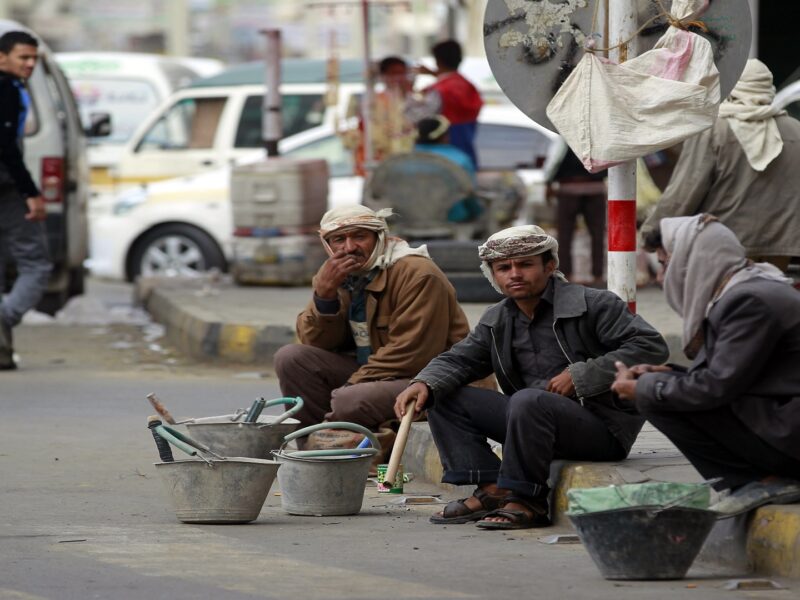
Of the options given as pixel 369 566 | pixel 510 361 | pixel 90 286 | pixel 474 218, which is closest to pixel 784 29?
pixel 474 218

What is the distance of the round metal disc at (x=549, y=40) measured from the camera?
6926 millimetres

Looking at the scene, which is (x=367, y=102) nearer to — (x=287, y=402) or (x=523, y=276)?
(x=287, y=402)

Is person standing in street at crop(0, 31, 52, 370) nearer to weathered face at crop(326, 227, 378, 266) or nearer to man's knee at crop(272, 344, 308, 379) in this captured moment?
man's knee at crop(272, 344, 308, 379)

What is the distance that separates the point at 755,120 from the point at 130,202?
375 inches

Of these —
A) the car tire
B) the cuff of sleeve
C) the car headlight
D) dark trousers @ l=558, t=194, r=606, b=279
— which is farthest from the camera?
the car headlight

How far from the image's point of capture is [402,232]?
13.9m

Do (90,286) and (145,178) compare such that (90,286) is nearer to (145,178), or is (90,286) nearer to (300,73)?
(145,178)

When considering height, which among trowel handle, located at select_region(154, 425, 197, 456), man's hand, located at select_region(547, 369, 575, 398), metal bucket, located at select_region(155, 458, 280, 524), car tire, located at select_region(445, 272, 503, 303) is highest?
man's hand, located at select_region(547, 369, 575, 398)

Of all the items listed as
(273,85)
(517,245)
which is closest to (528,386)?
(517,245)

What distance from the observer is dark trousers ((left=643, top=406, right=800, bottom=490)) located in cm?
544

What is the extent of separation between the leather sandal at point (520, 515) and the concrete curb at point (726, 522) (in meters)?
0.09

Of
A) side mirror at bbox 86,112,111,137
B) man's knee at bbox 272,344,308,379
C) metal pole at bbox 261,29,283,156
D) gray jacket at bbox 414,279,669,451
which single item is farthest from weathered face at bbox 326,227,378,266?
side mirror at bbox 86,112,111,137

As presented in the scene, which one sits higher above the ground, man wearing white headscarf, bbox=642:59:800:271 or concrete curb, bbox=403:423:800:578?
man wearing white headscarf, bbox=642:59:800:271

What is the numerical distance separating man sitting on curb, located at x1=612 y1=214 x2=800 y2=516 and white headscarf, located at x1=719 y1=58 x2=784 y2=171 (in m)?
2.98
